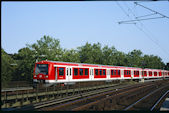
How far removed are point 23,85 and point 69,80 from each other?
5.07 m

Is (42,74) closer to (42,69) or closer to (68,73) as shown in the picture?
(42,69)

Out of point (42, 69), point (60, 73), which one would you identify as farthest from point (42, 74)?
A: point (60, 73)

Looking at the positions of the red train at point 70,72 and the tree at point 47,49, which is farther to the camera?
the tree at point 47,49

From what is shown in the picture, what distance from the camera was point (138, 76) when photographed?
1634 inches


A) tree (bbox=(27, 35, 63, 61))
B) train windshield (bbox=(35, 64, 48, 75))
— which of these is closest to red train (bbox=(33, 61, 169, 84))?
train windshield (bbox=(35, 64, 48, 75))

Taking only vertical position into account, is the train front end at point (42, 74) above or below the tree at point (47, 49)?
below

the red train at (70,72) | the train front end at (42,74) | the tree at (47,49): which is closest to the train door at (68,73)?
the red train at (70,72)

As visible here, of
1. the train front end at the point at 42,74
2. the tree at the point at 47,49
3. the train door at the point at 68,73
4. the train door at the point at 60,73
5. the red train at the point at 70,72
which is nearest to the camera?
the train front end at the point at 42,74

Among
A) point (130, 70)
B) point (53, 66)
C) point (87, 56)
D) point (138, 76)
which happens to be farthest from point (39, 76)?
point (87, 56)

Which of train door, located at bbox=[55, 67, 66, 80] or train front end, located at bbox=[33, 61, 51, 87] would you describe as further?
train door, located at bbox=[55, 67, 66, 80]

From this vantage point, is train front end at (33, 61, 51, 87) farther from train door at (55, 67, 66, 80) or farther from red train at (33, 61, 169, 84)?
train door at (55, 67, 66, 80)

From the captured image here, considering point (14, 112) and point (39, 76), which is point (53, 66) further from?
point (14, 112)

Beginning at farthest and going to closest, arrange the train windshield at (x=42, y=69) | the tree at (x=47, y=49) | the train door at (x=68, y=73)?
1. the tree at (x=47, y=49)
2. the train door at (x=68, y=73)
3. the train windshield at (x=42, y=69)

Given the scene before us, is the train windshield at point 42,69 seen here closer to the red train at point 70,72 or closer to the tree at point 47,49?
the red train at point 70,72
